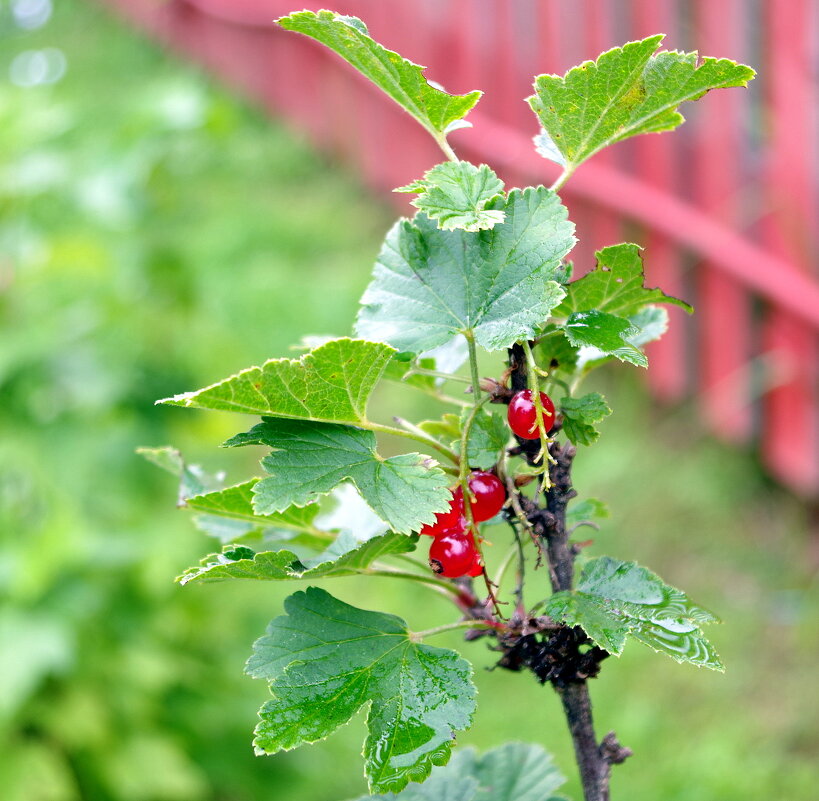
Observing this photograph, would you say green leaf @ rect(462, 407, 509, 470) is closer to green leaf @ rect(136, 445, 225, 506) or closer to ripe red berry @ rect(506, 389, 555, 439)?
ripe red berry @ rect(506, 389, 555, 439)

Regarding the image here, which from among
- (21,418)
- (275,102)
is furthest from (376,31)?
(21,418)

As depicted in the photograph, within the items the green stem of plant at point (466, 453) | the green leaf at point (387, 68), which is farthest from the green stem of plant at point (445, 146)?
the green stem of plant at point (466, 453)

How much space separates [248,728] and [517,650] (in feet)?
6.40

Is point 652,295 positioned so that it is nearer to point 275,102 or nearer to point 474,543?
point 474,543

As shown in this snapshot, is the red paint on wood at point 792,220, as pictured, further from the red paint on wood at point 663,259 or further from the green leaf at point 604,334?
the green leaf at point 604,334

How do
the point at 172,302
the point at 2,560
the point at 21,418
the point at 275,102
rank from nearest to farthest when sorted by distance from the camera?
the point at 2,560 < the point at 21,418 < the point at 172,302 < the point at 275,102

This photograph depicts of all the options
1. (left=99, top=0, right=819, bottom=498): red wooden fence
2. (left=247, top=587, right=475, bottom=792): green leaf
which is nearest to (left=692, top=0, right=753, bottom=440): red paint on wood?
(left=99, top=0, right=819, bottom=498): red wooden fence

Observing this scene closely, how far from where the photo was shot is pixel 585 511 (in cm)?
79

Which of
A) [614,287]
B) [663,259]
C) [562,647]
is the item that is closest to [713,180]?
[663,259]

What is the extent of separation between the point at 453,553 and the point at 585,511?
13cm

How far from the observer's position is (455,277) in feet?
2.34

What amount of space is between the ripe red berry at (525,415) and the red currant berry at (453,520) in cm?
7

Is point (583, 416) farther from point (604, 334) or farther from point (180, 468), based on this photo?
point (180, 468)

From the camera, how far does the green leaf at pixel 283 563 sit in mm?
638
